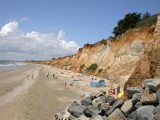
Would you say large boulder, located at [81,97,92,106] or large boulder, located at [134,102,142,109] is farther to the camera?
large boulder, located at [81,97,92,106]

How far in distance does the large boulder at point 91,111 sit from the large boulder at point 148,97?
7.14ft

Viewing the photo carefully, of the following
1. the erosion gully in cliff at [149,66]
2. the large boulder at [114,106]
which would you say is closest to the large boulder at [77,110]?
the large boulder at [114,106]

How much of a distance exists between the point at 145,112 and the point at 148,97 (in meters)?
0.84

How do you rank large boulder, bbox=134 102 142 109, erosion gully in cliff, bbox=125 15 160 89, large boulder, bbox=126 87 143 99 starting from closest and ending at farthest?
large boulder, bbox=134 102 142 109, large boulder, bbox=126 87 143 99, erosion gully in cliff, bbox=125 15 160 89

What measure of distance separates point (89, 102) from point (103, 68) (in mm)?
34848

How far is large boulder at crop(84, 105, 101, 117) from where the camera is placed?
33.9ft

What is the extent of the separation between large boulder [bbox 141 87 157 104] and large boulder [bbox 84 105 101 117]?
7.14 ft

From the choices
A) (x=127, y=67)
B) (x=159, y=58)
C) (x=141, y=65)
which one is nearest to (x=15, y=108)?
(x=141, y=65)

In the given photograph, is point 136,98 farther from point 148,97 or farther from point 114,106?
point 114,106

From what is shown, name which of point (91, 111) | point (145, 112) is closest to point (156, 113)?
point (145, 112)

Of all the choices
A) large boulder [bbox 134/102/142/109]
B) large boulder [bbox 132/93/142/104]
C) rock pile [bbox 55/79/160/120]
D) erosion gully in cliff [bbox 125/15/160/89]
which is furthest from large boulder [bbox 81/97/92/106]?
large boulder [bbox 134/102/142/109]

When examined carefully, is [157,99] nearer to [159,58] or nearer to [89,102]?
[159,58]

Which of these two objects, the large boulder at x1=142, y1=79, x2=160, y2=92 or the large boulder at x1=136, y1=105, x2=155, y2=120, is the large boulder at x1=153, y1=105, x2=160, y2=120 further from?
the large boulder at x1=142, y1=79, x2=160, y2=92

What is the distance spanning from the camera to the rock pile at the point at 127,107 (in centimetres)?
801
